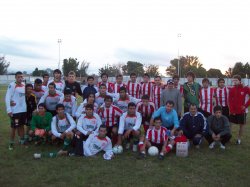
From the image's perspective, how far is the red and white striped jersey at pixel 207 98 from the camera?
775 centimetres

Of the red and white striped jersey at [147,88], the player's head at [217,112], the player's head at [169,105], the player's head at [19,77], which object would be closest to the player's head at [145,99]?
the player's head at [169,105]

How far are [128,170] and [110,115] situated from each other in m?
2.14

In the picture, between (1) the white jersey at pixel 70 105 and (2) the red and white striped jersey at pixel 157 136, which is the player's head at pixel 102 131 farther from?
(1) the white jersey at pixel 70 105

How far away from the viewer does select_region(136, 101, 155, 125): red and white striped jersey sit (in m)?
A: 7.64

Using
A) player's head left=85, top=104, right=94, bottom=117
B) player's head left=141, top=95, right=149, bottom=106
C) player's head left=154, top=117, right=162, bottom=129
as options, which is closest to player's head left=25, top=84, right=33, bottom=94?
player's head left=85, top=104, right=94, bottom=117

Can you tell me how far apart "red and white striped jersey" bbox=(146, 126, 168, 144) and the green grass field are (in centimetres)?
42

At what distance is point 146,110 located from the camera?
25.1 ft

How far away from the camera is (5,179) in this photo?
4984 mm

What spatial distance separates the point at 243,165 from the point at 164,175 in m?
1.71

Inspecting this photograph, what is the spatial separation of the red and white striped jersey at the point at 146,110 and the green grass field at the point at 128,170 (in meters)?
1.26

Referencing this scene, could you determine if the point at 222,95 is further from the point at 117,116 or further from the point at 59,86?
the point at 59,86

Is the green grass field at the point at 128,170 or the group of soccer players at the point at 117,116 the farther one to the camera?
the group of soccer players at the point at 117,116

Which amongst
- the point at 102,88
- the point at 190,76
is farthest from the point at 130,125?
the point at 190,76

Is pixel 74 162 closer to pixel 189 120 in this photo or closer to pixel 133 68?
pixel 189 120
